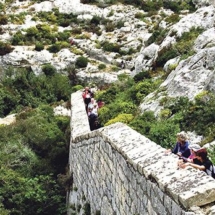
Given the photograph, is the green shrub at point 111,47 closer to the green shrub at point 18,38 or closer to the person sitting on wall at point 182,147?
the green shrub at point 18,38

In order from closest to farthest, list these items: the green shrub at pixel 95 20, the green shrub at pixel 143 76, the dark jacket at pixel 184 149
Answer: the dark jacket at pixel 184 149
the green shrub at pixel 143 76
the green shrub at pixel 95 20

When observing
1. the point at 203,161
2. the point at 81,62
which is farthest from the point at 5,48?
the point at 203,161

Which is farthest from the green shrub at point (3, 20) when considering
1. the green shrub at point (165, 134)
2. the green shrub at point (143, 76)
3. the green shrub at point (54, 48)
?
the green shrub at point (165, 134)

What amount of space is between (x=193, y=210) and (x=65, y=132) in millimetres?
13612

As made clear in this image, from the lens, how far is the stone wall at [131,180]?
491cm

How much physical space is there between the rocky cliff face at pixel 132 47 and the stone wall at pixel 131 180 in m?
3.39

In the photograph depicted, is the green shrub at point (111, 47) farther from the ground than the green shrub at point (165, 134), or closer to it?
closer to it

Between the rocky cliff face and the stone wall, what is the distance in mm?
3386

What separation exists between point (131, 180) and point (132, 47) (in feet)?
109

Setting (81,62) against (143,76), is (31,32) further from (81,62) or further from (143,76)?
(143,76)

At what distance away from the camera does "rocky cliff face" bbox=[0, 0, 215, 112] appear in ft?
47.1

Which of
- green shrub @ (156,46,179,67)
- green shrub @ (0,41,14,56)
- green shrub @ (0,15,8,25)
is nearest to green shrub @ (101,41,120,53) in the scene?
green shrub @ (0,41,14,56)

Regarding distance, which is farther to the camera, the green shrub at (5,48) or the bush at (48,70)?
the green shrub at (5,48)

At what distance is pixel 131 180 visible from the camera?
22.9 ft
